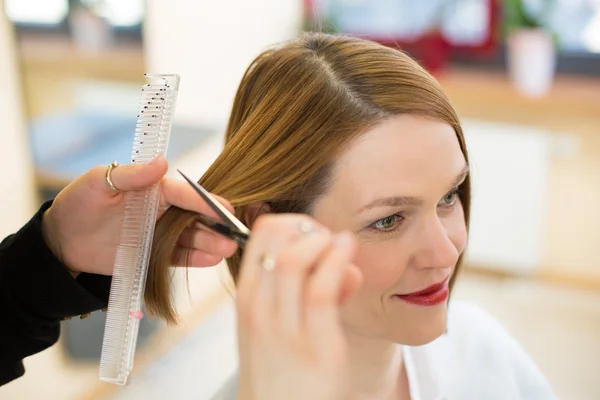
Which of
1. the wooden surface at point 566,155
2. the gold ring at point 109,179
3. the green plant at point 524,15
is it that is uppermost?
the gold ring at point 109,179

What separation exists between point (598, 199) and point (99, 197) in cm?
229

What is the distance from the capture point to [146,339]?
2.36 metres

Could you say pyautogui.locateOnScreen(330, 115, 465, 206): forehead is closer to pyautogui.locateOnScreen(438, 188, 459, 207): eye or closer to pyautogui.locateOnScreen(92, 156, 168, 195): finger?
pyautogui.locateOnScreen(438, 188, 459, 207): eye

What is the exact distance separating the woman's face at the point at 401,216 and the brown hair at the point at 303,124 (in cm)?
3

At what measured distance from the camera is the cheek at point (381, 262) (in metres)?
0.96

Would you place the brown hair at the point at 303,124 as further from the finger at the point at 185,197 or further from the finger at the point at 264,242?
the finger at the point at 264,242

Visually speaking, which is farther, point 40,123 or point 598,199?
point 598,199

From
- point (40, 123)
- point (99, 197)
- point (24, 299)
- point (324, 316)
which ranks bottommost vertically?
point (40, 123)

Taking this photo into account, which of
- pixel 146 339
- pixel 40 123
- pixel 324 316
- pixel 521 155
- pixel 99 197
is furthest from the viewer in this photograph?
pixel 521 155

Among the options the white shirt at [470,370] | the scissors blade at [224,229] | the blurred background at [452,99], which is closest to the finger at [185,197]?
the scissors blade at [224,229]

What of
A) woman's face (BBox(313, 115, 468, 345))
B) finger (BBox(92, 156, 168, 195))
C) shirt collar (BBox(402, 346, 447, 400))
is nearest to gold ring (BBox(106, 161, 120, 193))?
finger (BBox(92, 156, 168, 195))

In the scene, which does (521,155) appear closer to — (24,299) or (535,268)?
(535,268)

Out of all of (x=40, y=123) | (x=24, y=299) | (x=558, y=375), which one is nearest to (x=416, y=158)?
(x=24, y=299)

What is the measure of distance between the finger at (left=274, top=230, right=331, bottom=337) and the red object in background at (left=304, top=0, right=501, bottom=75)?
2407mm
